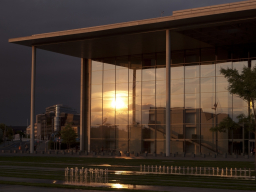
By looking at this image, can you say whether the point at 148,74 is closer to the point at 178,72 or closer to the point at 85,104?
the point at 178,72

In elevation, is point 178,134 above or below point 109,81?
below

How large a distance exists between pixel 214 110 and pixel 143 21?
14586mm

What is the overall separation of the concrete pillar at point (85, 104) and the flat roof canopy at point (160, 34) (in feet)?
11.4

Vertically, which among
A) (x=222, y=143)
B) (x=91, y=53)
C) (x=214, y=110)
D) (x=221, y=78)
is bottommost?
(x=222, y=143)

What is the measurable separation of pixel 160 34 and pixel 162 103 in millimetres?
10879

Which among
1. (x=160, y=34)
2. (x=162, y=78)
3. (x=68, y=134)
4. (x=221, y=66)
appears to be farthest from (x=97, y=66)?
(x=221, y=66)

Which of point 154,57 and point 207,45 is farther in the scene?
point 154,57

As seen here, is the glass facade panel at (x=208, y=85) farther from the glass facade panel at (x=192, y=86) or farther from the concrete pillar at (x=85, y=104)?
the concrete pillar at (x=85, y=104)

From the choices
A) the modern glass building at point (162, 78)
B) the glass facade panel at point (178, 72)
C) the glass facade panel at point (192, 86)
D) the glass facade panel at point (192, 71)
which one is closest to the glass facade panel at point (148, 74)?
the modern glass building at point (162, 78)

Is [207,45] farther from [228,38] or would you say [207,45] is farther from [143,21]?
[143,21]

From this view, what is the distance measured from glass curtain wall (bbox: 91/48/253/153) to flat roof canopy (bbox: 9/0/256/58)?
2.01 meters

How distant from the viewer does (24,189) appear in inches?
590

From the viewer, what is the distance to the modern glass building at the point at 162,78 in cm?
4316

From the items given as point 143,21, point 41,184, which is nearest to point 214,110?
point 143,21
